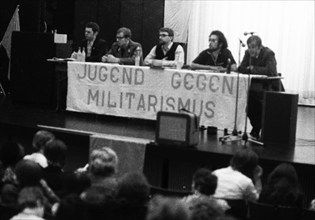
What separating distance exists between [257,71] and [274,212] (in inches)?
147

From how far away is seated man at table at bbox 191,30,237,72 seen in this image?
369 inches

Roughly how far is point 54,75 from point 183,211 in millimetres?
6932

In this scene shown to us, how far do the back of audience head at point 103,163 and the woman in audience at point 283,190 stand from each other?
1132 millimetres

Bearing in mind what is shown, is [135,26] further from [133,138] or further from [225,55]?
[133,138]

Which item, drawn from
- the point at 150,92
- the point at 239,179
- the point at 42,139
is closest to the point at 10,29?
the point at 150,92

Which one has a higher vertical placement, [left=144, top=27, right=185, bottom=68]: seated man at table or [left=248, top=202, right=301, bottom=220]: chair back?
[left=144, top=27, right=185, bottom=68]: seated man at table

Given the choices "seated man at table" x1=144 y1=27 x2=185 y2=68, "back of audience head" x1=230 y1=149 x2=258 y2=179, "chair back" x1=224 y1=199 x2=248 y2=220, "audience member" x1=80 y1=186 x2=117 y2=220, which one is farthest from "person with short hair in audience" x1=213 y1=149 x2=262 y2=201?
"seated man at table" x1=144 y1=27 x2=185 y2=68

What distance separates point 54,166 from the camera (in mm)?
6148

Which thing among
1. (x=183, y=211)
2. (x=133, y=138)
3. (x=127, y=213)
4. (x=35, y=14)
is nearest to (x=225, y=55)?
(x=133, y=138)

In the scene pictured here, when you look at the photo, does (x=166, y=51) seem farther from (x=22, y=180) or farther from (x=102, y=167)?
(x=22, y=180)

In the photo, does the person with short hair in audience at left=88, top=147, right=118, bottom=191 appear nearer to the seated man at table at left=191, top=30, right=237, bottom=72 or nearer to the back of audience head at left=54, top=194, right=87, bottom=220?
the back of audience head at left=54, top=194, right=87, bottom=220

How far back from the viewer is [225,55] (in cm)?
946

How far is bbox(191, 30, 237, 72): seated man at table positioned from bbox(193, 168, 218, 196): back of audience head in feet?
12.9

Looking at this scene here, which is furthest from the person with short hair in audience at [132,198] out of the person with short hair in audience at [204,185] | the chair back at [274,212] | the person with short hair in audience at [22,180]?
the chair back at [274,212]
